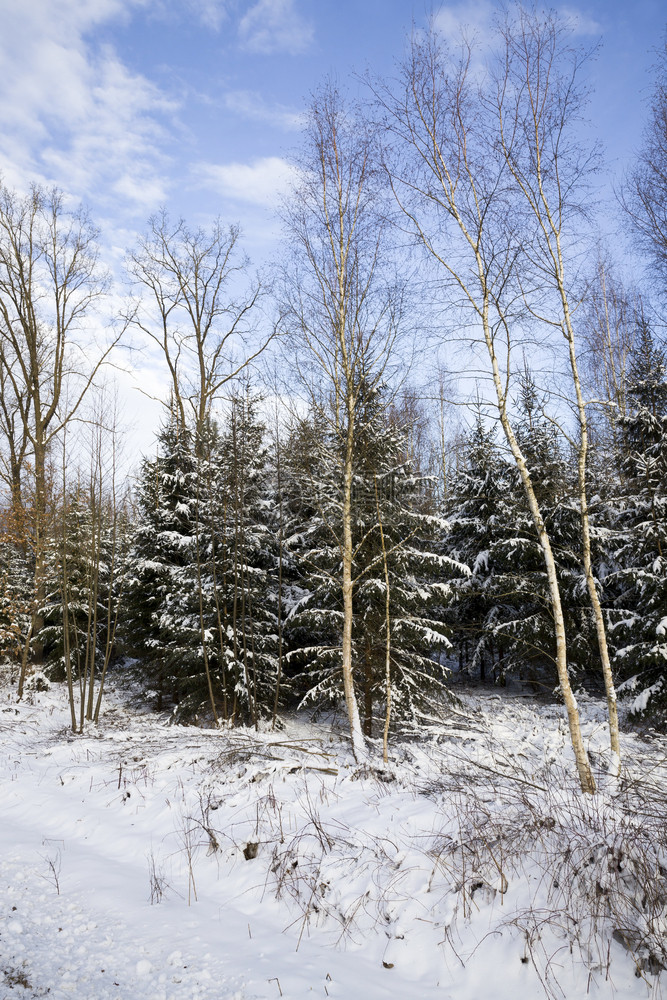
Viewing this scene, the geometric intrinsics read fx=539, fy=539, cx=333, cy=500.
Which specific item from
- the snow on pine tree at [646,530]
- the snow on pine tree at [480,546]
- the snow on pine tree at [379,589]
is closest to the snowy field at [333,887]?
the snow on pine tree at [379,589]

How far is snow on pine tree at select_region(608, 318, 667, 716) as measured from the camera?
11250mm

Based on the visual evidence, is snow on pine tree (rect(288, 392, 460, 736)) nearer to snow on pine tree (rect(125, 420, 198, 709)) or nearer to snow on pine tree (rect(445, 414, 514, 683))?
snow on pine tree (rect(125, 420, 198, 709))

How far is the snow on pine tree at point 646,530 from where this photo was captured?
36.9 ft

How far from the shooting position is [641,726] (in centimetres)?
1189

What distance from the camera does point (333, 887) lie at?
3916 mm

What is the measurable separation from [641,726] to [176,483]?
13.0 meters

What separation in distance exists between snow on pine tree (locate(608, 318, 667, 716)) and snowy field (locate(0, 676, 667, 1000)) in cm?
631

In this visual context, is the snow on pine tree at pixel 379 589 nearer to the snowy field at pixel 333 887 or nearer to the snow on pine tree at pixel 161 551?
the snow on pine tree at pixel 161 551

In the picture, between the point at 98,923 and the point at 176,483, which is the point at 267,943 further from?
the point at 176,483

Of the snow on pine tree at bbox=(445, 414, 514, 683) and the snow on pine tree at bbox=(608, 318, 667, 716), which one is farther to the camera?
the snow on pine tree at bbox=(445, 414, 514, 683)

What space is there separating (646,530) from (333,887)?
33.6 feet

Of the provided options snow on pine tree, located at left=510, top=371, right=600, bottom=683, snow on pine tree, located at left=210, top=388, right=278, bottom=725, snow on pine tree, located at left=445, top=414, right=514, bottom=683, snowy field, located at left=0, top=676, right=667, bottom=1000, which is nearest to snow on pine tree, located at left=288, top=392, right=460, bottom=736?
snow on pine tree, located at left=210, top=388, right=278, bottom=725

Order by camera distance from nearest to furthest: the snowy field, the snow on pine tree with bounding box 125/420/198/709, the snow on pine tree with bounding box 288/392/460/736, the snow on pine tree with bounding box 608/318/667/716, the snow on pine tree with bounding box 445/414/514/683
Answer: the snowy field → the snow on pine tree with bounding box 288/392/460/736 → the snow on pine tree with bounding box 608/318/667/716 → the snow on pine tree with bounding box 125/420/198/709 → the snow on pine tree with bounding box 445/414/514/683

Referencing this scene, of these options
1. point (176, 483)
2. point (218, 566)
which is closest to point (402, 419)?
point (218, 566)
